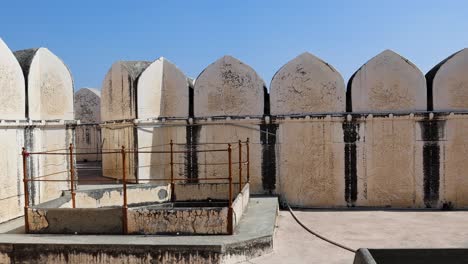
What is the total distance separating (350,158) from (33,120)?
270 inches

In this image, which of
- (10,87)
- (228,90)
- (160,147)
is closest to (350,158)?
(228,90)

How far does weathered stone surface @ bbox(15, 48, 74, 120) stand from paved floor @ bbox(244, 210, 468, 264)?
5283mm

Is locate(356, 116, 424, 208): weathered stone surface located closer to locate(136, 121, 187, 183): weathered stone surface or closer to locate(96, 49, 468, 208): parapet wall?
locate(96, 49, 468, 208): parapet wall

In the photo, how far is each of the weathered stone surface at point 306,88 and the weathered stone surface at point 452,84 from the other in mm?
2063

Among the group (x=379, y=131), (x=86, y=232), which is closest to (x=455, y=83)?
(x=379, y=131)

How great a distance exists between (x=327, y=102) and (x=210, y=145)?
2950 millimetres

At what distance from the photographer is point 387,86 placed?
30.2 feet

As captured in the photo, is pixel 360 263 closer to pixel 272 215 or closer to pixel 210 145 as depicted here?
pixel 272 215

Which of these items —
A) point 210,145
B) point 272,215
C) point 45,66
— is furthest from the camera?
point 210,145

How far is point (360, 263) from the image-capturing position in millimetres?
3238

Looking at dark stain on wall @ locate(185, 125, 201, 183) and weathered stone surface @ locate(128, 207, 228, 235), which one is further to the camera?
dark stain on wall @ locate(185, 125, 201, 183)

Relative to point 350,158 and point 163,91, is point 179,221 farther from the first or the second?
point 350,158

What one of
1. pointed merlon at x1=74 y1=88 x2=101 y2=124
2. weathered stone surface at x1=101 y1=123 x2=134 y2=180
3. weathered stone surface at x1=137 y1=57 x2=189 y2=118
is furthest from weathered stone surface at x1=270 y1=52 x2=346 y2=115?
pointed merlon at x1=74 y1=88 x2=101 y2=124

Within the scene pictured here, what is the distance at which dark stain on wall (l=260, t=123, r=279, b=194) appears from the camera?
9.45 m
